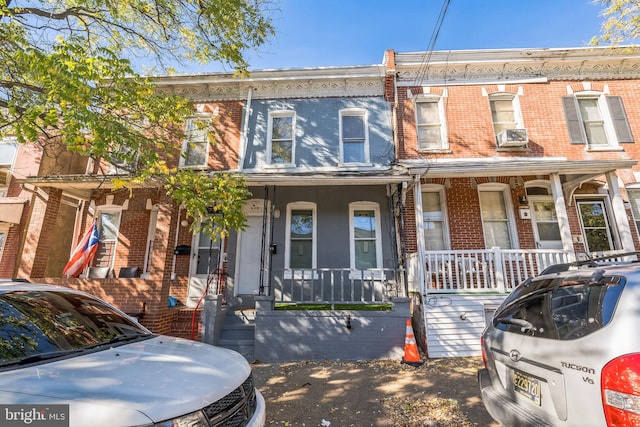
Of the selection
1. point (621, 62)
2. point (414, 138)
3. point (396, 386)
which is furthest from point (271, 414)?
point (621, 62)

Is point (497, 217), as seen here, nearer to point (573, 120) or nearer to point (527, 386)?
point (573, 120)

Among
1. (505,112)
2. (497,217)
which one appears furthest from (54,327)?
(505,112)

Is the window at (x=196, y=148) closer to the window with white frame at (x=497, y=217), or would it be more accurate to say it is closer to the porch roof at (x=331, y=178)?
the porch roof at (x=331, y=178)

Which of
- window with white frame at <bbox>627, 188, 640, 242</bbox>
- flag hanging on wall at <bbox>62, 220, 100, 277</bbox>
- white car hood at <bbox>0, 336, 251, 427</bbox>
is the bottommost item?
white car hood at <bbox>0, 336, 251, 427</bbox>

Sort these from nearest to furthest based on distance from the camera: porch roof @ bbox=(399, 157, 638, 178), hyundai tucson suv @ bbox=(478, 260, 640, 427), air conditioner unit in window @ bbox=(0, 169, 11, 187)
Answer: hyundai tucson suv @ bbox=(478, 260, 640, 427), porch roof @ bbox=(399, 157, 638, 178), air conditioner unit in window @ bbox=(0, 169, 11, 187)

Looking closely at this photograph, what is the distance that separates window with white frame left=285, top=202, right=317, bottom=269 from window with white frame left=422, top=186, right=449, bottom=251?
326cm

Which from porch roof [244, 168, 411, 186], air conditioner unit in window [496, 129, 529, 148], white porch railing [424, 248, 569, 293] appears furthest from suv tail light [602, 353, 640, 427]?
air conditioner unit in window [496, 129, 529, 148]

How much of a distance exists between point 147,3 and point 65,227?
664 centimetres

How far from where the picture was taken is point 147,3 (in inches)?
269

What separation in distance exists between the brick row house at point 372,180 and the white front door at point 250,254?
0.14ft

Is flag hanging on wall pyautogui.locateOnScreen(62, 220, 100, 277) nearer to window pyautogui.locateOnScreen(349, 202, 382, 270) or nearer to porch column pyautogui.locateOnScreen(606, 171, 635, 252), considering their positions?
window pyautogui.locateOnScreen(349, 202, 382, 270)

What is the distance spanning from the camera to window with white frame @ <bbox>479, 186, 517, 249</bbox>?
833 cm

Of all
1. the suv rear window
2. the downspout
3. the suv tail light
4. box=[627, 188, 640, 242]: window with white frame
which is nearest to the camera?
the suv tail light

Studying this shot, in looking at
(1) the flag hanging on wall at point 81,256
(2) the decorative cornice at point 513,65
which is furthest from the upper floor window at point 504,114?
(1) the flag hanging on wall at point 81,256
